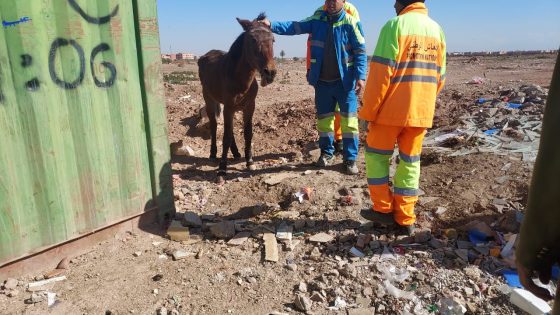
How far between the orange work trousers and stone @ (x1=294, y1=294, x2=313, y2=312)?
126cm

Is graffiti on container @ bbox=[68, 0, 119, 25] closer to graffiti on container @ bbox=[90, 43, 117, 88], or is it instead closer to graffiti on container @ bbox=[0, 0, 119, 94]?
graffiti on container @ bbox=[0, 0, 119, 94]

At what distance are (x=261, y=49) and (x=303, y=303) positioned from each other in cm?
365

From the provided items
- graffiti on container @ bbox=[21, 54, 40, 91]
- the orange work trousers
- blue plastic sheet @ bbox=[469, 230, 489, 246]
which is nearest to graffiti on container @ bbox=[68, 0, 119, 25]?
graffiti on container @ bbox=[21, 54, 40, 91]

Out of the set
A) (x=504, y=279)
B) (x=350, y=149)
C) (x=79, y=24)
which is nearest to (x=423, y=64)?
(x=504, y=279)

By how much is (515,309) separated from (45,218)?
11.9 feet

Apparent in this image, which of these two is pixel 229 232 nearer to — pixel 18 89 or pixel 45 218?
pixel 45 218

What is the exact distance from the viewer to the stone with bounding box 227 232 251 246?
3728 millimetres

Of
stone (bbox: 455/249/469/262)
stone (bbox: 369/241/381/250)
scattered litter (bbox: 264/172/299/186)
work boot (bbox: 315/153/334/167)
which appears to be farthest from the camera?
work boot (bbox: 315/153/334/167)

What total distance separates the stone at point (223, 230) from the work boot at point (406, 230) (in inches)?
63.6

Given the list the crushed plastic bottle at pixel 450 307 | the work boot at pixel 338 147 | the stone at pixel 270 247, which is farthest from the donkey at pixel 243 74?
the crushed plastic bottle at pixel 450 307

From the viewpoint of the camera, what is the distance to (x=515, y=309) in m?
2.77

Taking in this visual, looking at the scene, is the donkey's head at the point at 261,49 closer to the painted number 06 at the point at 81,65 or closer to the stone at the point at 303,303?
the painted number 06 at the point at 81,65

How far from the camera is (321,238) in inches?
146

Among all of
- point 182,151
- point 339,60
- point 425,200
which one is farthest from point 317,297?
point 182,151
